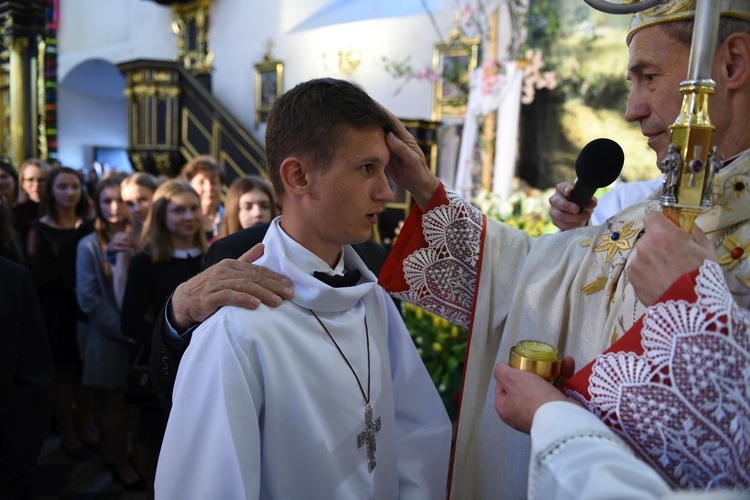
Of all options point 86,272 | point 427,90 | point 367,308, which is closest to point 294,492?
point 367,308

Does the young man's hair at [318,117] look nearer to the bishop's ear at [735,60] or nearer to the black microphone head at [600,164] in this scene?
the black microphone head at [600,164]

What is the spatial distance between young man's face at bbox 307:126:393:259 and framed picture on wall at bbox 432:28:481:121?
6738mm

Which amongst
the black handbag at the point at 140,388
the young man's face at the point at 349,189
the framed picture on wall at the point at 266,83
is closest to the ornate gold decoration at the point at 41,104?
the framed picture on wall at the point at 266,83

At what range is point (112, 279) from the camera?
12.4 feet

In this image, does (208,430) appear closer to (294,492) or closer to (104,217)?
(294,492)

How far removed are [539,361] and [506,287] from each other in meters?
0.56

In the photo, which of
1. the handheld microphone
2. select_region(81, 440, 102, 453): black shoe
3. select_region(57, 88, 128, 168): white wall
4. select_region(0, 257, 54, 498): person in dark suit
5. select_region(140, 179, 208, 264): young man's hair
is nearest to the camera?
the handheld microphone

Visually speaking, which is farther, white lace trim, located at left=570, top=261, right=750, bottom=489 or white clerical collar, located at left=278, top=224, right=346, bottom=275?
white clerical collar, located at left=278, top=224, right=346, bottom=275

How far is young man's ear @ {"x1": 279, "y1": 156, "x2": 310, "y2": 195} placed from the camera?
140 cm

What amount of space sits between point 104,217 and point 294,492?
10.8ft

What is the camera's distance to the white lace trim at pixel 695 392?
92 centimetres

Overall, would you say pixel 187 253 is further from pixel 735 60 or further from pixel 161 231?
pixel 735 60

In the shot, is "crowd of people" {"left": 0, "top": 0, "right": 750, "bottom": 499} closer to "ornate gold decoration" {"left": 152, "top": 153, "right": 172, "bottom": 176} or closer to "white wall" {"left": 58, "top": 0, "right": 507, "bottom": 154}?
"white wall" {"left": 58, "top": 0, "right": 507, "bottom": 154}

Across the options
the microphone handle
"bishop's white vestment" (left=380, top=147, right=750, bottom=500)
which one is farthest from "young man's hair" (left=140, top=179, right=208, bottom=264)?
the microphone handle
